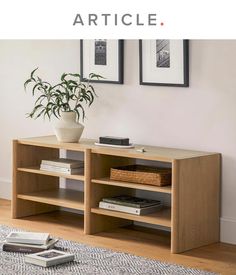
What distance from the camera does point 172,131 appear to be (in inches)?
213

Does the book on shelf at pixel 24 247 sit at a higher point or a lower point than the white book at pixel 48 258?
higher

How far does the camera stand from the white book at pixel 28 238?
4.82 m

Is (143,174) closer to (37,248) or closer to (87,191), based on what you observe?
(87,191)

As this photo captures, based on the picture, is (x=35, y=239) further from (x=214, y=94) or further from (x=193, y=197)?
(x=214, y=94)

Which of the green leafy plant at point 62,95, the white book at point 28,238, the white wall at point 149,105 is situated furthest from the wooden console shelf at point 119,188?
the white book at point 28,238

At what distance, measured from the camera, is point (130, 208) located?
5180 mm

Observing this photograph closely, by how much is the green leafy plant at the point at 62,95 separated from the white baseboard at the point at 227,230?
130 centimetres

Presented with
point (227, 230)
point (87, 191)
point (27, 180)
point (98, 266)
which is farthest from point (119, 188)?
point (98, 266)

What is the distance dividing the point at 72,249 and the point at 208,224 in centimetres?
87

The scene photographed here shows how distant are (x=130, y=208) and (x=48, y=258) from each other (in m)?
0.80

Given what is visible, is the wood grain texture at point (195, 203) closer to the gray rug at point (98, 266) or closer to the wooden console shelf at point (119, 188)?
the wooden console shelf at point (119, 188)

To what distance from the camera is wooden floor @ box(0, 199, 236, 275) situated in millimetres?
4727

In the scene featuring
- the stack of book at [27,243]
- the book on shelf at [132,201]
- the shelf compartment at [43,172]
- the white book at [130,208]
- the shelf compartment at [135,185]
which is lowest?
the stack of book at [27,243]
